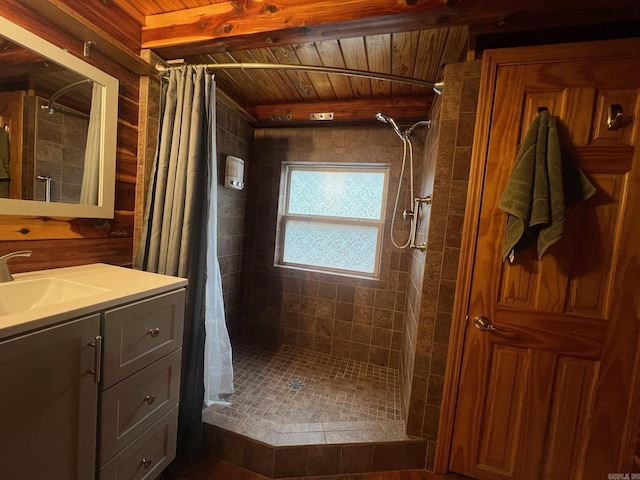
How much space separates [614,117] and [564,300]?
790 mm

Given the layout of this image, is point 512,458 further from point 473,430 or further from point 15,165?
point 15,165

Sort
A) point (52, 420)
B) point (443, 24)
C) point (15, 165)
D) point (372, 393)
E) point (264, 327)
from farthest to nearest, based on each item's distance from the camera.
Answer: point (264, 327) → point (372, 393) → point (443, 24) → point (15, 165) → point (52, 420)

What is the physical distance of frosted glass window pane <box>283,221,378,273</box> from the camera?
2.36 meters

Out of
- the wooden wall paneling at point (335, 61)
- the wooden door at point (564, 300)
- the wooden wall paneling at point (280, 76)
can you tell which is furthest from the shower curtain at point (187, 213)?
the wooden door at point (564, 300)

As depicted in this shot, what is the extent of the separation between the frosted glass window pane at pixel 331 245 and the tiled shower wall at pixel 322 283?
131 millimetres

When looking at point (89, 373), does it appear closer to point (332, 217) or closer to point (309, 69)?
point (309, 69)

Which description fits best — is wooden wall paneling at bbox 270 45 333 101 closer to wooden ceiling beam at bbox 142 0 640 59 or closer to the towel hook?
wooden ceiling beam at bbox 142 0 640 59

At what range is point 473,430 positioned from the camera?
1301mm

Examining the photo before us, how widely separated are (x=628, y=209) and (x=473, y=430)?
122 centimetres

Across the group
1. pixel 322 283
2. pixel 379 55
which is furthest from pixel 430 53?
pixel 322 283

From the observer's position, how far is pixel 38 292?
1.01 metres

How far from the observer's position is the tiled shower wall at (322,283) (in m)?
2.22

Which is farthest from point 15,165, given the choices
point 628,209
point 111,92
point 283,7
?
point 628,209

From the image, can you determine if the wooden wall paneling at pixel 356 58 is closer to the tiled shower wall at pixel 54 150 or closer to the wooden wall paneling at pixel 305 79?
the wooden wall paneling at pixel 305 79
